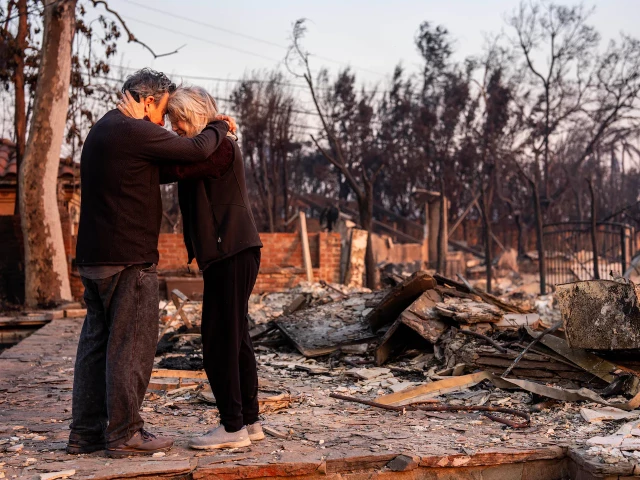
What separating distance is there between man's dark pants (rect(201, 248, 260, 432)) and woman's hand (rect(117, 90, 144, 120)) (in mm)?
764

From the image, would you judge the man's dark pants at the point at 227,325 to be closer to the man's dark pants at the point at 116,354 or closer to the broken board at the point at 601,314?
the man's dark pants at the point at 116,354

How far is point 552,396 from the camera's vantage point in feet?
15.1

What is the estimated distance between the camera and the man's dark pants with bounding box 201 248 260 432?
327 cm

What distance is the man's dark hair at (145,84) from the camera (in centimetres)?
320

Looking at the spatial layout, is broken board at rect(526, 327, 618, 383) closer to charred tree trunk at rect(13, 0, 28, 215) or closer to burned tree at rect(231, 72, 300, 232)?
charred tree trunk at rect(13, 0, 28, 215)

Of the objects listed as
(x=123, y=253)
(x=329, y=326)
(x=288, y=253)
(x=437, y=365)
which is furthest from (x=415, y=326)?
(x=288, y=253)

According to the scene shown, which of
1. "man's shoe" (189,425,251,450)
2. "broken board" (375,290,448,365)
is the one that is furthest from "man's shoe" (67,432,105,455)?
"broken board" (375,290,448,365)

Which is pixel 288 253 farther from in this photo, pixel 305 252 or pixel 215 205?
pixel 215 205

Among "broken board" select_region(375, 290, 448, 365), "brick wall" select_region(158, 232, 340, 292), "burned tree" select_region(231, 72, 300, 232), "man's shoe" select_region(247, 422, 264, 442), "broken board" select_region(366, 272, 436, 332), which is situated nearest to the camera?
"man's shoe" select_region(247, 422, 264, 442)

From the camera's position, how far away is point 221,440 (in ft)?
10.9

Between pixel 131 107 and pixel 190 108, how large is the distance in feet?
0.86

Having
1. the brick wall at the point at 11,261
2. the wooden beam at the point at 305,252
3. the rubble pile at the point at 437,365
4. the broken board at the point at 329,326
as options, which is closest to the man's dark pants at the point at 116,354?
the rubble pile at the point at 437,365

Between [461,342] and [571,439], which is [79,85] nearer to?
[461,342]

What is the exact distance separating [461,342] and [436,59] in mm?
32870
